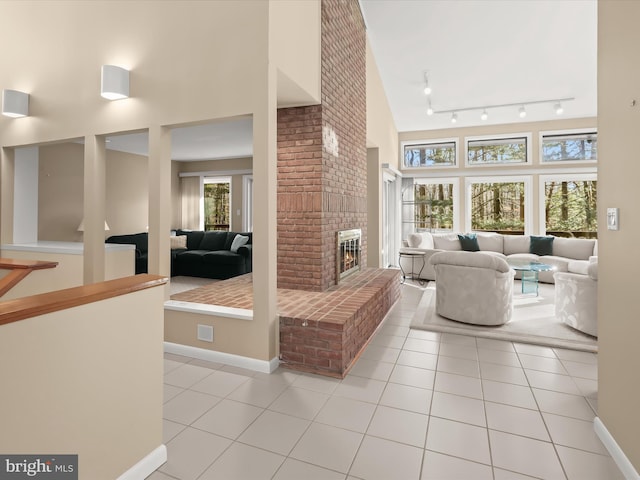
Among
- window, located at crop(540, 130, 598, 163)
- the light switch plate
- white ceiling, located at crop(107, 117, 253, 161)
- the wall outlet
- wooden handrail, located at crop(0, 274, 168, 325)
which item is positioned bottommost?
the wall outlet

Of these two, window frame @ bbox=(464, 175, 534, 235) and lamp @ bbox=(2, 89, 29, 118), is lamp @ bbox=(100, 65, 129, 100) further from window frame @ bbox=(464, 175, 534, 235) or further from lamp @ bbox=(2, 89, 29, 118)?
window frame @ bbox=(464, 175, 534, 235)

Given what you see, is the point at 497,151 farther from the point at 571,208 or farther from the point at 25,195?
the point at 25,195

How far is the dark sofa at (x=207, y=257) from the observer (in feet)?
20.7

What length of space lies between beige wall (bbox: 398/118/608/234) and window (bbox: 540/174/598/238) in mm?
162

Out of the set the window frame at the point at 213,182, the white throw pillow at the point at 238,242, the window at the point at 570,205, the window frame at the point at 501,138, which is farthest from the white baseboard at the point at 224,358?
the window at the point at 570,205

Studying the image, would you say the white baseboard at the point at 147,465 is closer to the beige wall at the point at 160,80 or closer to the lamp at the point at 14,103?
the beige wall at the point at 160,80

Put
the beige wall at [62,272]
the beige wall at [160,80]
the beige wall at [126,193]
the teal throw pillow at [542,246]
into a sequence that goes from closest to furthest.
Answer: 1. the beige wall at [160,80]
2. the beige wall at [62,272]
3. the teal throw pillow at [542,246]
4. the beige wall at [126,193]

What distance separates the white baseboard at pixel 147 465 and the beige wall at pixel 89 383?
2cm

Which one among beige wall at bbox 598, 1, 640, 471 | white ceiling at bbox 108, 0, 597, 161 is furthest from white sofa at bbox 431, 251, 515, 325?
white ceiling at bbox 108, 0, 597, 161

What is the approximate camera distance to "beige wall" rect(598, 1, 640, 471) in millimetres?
1685

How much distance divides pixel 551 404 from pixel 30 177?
238 inches

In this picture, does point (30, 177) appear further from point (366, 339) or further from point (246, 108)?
point (366, 339)

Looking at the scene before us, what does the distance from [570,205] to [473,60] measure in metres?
3.99

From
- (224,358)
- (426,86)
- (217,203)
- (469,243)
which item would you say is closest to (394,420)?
(224,358)
